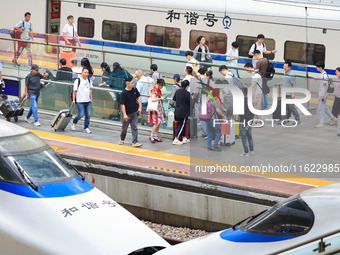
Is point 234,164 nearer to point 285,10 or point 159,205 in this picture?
point 159,205

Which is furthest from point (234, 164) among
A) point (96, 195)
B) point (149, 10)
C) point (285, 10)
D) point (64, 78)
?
point (149, 10)

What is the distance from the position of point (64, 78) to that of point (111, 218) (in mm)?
9408

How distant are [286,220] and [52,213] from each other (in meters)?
3.45

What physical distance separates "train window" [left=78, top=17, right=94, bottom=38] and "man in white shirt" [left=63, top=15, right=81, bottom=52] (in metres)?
1.46

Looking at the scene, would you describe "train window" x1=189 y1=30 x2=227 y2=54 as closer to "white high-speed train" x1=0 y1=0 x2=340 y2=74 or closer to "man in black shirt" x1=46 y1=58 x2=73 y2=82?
"white high-speed train" x1=0 y1=0 x2=340 y2=74

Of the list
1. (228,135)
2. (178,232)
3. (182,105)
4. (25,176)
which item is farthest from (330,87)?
(25,176)

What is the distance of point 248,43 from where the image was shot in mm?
21984

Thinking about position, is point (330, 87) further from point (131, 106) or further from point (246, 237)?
point (246, 237)

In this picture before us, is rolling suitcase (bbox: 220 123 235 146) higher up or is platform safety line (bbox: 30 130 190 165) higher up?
rolling suitcase (bbox: 220 123 235 146)

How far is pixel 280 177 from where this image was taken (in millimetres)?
13742

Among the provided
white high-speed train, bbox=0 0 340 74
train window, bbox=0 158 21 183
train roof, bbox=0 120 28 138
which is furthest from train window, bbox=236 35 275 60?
train window, bbox=0 158 21 183

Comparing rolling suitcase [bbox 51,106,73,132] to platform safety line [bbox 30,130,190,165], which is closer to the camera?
platform safety line [bbox 30,130,190,165]

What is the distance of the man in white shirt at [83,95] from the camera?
56.3 ft

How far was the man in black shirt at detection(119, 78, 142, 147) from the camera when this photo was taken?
16.1 meters
